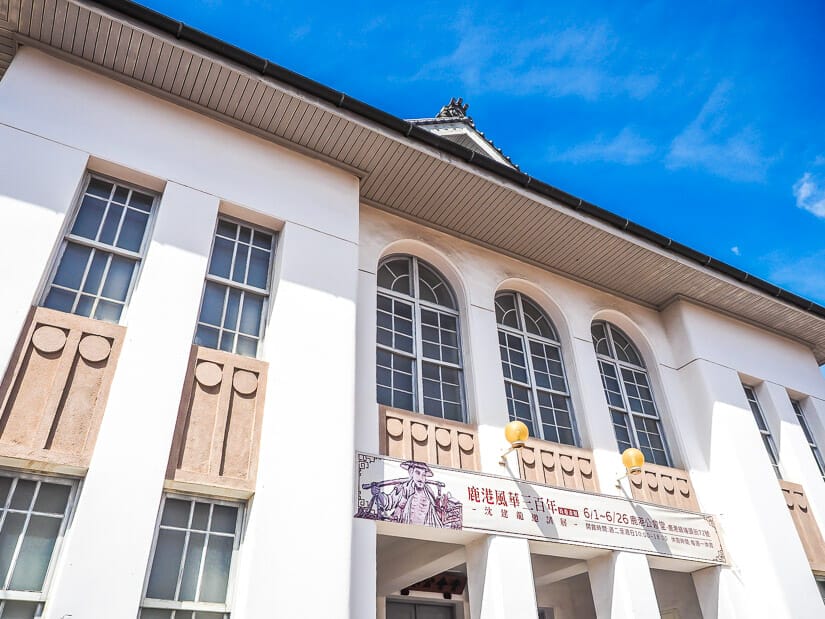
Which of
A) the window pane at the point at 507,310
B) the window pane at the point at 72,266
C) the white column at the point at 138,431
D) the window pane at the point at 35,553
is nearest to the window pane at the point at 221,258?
the white column at the point at 138,431

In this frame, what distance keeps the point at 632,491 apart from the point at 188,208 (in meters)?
6.51

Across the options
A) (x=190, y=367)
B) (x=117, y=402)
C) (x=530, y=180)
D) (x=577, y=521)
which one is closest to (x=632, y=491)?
(x=577, y=521)

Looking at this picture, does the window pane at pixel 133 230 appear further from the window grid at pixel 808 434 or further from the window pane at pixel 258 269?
the window grid at pixel 808 434

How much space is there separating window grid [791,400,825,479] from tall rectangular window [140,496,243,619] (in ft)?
32.0

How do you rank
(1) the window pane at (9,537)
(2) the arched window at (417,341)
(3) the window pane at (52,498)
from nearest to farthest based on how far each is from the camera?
(1) the window pane at (9,537) → (3) the window pane at (52,498) → (2) the arched window at (417,341)

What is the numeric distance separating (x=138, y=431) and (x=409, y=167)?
15.8 ft

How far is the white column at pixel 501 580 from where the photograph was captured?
257 inches

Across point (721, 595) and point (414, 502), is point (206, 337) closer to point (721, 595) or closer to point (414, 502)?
point (414, 502)

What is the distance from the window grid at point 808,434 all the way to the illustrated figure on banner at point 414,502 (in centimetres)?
743

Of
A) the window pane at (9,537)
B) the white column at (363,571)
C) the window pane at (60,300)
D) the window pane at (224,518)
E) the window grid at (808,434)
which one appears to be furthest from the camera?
the window grid at (808,434)

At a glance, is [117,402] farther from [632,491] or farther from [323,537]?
[632,491]

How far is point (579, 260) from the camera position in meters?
9.95

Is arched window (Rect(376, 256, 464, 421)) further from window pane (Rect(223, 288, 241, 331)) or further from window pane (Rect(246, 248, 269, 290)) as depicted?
window pane (Rect(223, 288, 241, 331))

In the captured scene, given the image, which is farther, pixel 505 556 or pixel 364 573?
pixel 505 556
